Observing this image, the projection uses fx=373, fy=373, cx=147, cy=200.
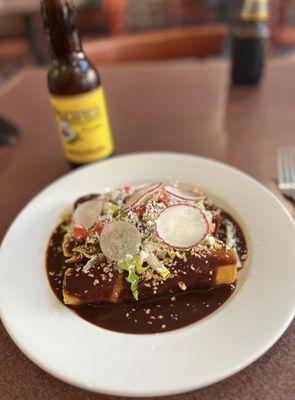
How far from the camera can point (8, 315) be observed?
0.75 meters

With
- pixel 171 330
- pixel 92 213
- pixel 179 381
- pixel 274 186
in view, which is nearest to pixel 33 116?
pixel 92 213

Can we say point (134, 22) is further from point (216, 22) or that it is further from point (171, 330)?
point (171, 330)

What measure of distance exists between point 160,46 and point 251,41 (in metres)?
0.64

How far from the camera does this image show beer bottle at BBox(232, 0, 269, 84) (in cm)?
142

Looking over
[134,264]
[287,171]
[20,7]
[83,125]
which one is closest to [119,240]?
[134,264]

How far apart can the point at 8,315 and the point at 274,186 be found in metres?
0.79

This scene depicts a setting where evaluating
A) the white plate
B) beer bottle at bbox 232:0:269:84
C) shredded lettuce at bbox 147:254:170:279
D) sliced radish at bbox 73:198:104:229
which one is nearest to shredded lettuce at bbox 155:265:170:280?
shredded lettuce at bbox 147:254:170:279

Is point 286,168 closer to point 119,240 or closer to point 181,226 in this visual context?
point 181,226

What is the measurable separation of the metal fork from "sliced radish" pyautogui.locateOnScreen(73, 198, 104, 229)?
53cm

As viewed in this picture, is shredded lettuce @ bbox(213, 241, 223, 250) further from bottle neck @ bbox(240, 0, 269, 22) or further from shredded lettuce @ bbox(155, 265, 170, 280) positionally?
bottle neck @ bbox(240, 0, 269, 22)

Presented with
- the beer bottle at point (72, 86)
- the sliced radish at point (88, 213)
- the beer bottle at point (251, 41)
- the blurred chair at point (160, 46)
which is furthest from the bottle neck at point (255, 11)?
the sliced radish at point (88, 213)

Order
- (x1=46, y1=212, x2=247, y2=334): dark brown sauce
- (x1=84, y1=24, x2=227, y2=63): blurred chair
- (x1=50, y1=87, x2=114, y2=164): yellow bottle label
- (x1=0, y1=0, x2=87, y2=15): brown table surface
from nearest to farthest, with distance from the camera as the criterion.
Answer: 1. (x1=46, y1=212, x2=247, y2=334): dark brown sauce
2. (x1=50, y1=87, x2=114, y2=164): yellow bottle label
3. (x1=84, y1=24, x2=227, y2=63): blurred chair
4. (x1=0, y1=0, x2=87, y2=15): brown table surface

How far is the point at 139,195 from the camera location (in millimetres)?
960

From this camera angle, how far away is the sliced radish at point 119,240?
0.82 meters
